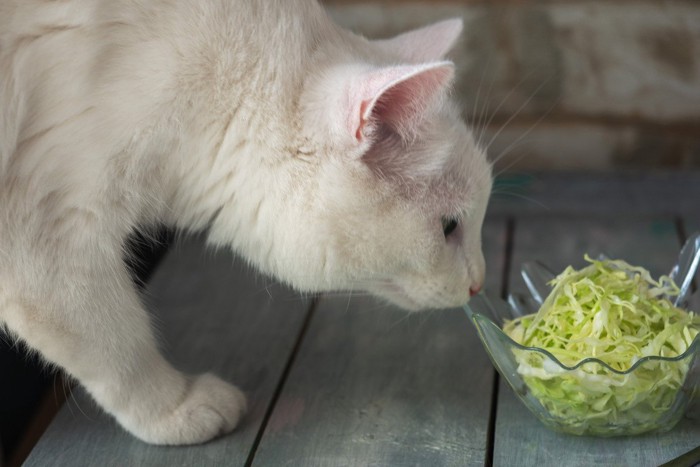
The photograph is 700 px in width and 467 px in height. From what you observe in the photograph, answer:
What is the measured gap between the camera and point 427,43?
164 cm

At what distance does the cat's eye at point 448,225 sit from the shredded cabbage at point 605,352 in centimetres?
18

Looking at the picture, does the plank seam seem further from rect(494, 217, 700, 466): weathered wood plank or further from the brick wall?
the brick wall

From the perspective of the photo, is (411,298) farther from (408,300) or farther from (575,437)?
(575,437)

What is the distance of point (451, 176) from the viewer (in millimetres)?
1483

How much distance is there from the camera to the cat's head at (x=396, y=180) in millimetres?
1321

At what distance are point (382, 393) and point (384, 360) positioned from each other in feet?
0.39

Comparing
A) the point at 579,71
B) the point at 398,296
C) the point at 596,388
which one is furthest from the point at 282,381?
the point at 579,71

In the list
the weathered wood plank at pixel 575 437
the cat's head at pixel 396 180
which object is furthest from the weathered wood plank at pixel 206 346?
the weathered wood plank at pixel 575 437

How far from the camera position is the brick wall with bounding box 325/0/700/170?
8.13 ft

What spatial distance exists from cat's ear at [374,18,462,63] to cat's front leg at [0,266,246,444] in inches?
22.2

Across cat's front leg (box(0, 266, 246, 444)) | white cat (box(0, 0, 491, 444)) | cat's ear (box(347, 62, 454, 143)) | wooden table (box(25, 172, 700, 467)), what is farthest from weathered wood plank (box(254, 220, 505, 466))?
cat's ear (box(347, 62, 454, 143))

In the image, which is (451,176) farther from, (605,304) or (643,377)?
(643,377)

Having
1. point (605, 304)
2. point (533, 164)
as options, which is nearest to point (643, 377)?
point (605, 304)

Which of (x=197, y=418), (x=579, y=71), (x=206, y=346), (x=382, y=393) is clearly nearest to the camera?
(x=197, y=418)
